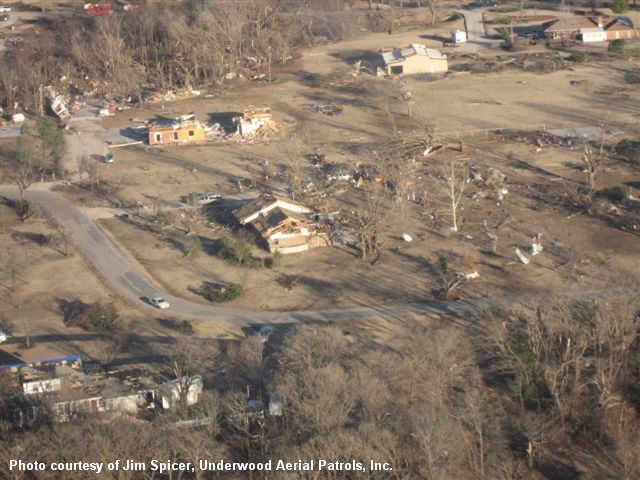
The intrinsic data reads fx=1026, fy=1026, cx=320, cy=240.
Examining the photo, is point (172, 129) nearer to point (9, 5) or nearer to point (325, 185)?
point (325, 185)

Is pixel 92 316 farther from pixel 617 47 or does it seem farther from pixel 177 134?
pixel 617 47

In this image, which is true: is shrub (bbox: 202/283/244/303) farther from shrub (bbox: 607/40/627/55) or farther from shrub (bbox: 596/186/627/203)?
shrub (bbox: 607/40/627/55)

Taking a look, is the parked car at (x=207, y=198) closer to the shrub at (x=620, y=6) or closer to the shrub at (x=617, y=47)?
the shrub at (x=617, y=47)

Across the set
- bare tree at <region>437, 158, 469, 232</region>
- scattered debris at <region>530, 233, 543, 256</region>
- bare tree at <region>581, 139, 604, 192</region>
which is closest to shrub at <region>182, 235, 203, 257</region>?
bare tree at <region>437, 158, 469, 232</region>

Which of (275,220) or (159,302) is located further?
(275,220)

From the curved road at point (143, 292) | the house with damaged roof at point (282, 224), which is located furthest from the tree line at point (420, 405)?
the house with damaged roof at point (282, 224)

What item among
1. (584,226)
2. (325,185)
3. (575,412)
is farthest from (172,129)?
(575,412)

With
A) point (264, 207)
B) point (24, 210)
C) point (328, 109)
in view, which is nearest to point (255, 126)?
point (328, 109)
